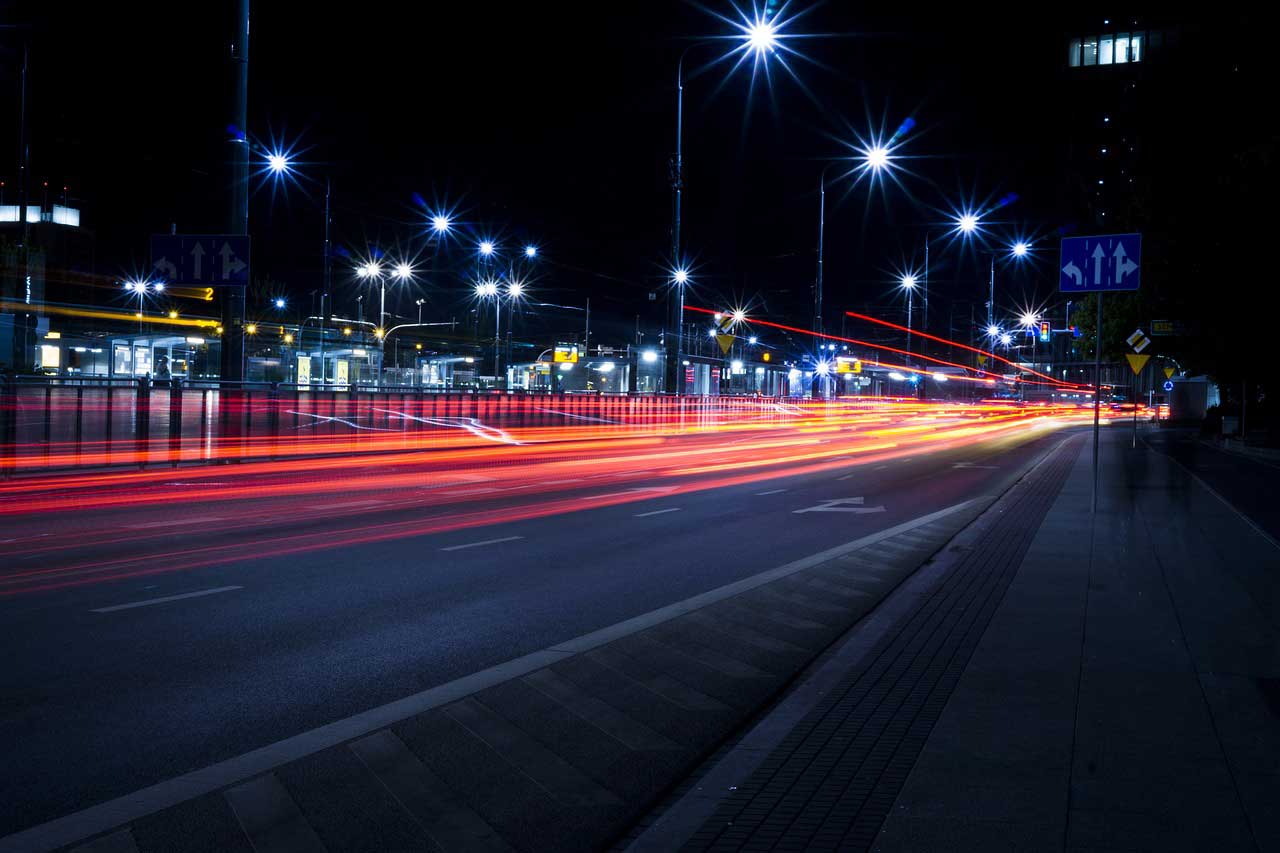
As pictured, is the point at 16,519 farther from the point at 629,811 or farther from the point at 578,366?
the point at 578,366

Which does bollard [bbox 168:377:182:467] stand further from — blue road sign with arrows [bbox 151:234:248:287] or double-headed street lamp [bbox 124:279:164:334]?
double-headed street lamp [bbox 124:279:164:334]

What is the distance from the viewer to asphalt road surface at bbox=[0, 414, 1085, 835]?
572 centimetres

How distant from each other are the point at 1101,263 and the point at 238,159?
1428 centimetres

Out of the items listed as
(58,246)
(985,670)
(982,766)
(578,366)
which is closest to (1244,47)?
(985,670)

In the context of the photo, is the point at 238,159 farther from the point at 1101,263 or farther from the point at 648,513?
the point at 1101,263

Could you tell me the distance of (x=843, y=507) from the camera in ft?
57.5

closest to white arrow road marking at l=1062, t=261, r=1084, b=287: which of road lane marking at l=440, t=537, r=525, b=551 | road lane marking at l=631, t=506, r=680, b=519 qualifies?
road lane marking at l=631, t=506, r=680, b=519

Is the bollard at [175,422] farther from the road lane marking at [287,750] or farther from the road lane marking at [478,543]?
the road lane marking at [287,750]

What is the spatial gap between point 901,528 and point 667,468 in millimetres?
11329

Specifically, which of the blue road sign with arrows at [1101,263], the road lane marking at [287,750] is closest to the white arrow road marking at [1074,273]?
the blue road sign with arrows at [1101,263]

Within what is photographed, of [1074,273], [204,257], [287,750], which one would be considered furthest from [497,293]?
[287,750]

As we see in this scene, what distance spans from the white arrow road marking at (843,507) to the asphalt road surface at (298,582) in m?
0.08

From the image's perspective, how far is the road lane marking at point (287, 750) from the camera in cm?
429

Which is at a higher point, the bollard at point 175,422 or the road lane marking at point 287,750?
the bollard at point 175,422
